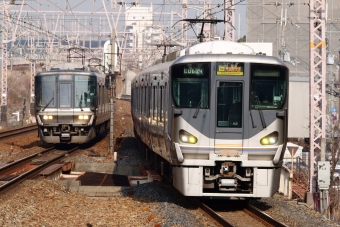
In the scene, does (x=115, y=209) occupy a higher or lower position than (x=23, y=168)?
higher

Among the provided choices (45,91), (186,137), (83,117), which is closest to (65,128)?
(83,117)

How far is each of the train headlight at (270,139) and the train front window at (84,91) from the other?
12.7m

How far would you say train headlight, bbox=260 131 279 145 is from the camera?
38.1 feet

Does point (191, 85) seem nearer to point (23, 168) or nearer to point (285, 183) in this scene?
point (285, 183)

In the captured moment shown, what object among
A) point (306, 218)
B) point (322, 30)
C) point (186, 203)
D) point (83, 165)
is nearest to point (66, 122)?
point (83, 165)

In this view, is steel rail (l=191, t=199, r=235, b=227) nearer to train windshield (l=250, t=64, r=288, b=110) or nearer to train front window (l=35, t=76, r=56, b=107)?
train windshield (l=250, t=64, r=288, b=110)

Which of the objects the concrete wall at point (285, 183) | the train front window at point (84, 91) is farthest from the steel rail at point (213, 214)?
the train front window at point (84, 91)

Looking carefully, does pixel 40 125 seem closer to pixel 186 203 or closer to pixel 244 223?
pixel 186 203

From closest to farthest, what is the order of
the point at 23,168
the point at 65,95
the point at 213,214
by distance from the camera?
1. the point at 213,214
2. the point at 23,168
3. the point at 65,95

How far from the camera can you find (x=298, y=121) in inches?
1694

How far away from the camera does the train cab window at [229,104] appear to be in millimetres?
11648

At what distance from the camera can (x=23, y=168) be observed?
18406 millimetres

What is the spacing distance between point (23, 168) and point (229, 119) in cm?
832

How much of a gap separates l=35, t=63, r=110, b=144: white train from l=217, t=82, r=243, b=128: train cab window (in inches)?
484
